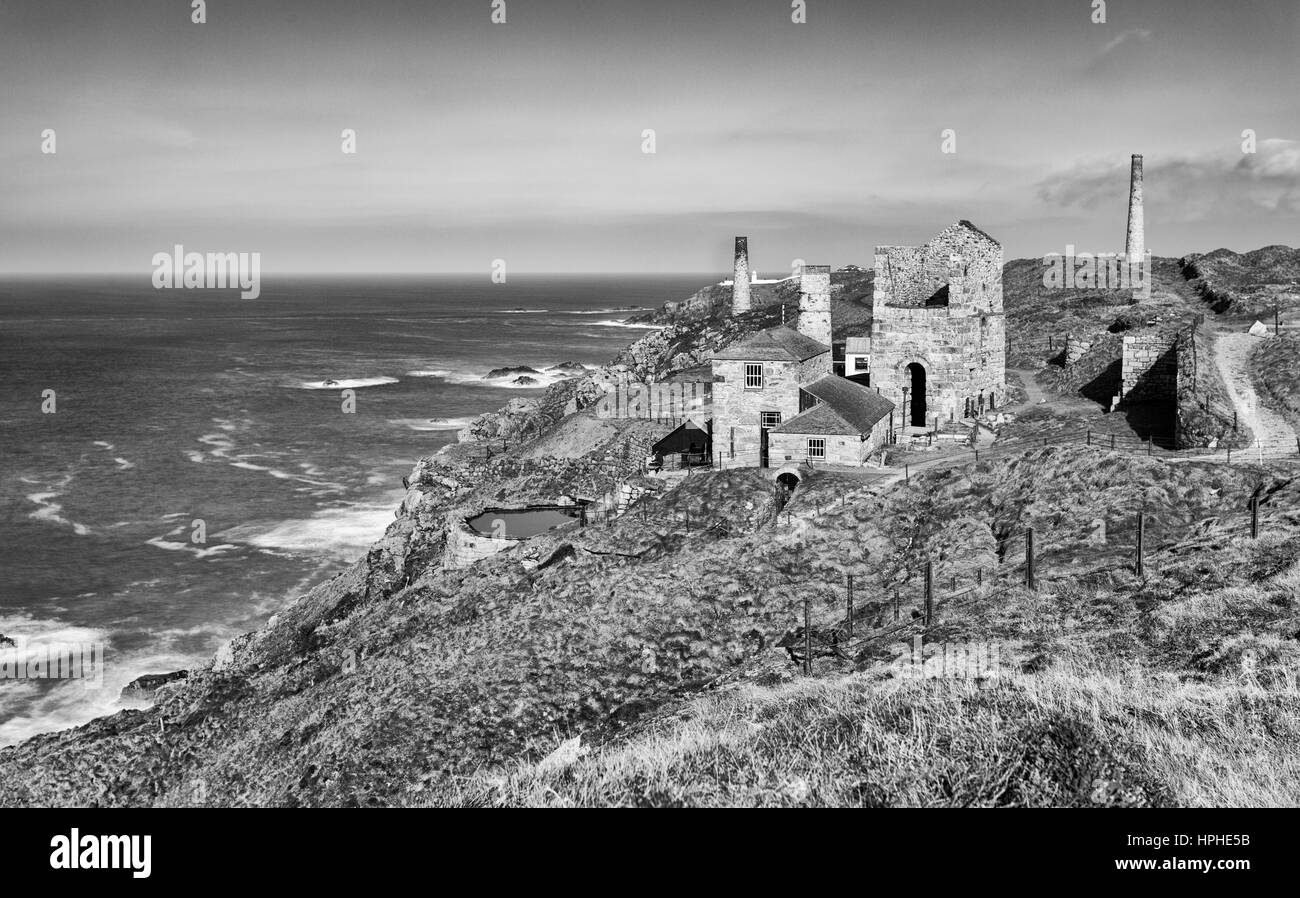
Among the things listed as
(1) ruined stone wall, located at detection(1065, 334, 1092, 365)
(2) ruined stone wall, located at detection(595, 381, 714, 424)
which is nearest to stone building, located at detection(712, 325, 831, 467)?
(2) ruined stone wall, located at detection(595, 381, 714, 424)

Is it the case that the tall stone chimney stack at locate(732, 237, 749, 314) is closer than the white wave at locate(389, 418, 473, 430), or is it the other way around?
the tall stone chimney stack at locate(732, 237, 749, 314)

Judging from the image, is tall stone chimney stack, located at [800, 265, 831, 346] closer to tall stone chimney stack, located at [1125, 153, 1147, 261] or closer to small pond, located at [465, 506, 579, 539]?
small pond, located at [465, 506, 579, 539]

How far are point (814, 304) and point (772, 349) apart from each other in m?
11.4

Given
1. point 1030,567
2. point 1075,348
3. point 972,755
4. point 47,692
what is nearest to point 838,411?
point 1030,567

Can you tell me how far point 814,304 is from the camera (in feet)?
170

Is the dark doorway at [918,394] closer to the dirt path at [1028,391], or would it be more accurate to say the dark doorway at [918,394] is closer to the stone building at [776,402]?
the dirt path at [1028,391]

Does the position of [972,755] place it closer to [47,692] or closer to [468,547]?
[468,547]

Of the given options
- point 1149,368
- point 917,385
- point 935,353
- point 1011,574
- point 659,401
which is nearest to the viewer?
point 1011,574

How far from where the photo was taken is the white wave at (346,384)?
12131 cm

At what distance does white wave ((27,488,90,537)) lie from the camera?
63031 millimetres

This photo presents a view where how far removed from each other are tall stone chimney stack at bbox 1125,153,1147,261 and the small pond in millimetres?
55236

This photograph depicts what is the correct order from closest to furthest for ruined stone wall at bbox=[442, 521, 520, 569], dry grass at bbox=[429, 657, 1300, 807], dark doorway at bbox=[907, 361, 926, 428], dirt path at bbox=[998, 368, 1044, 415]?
dry grass at bbox=[429, 657, 1300, 807]
ruined stone wall at bbox=[442, 521, 520, 569]
dark doorway at bbox=[907, 361, 926, 428]
dirt path at bbox=[998, 368, 1044, 415]

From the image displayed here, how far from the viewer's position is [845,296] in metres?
104
